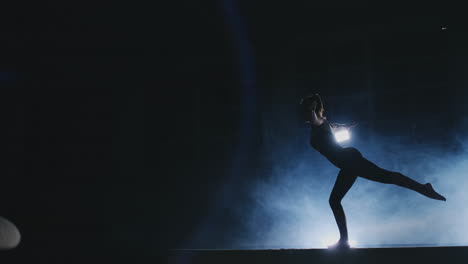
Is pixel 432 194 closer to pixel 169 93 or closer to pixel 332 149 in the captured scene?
pixel 332 149

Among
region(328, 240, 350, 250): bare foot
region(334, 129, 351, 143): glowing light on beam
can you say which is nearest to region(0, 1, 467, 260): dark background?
region(334, 129, 351, 143): glowing light on beam

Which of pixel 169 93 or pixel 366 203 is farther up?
pixel 169 93

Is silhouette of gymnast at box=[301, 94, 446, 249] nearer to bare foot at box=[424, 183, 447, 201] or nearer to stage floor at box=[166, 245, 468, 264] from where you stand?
bare foot at box=[424, 183, 447, 201]

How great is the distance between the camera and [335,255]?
336cm

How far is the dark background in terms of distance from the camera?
6.52m

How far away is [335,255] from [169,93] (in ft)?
17.2

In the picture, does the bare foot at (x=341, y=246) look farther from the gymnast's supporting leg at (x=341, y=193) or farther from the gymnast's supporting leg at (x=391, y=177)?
the gymnast's supporting leg at (x=391, y=177)

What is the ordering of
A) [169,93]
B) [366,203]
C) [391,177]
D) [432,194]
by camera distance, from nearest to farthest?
[432,194] → [391,177] → [366,203] → [169,93]

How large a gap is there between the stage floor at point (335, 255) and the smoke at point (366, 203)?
194 centimetres

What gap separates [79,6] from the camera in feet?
22.3

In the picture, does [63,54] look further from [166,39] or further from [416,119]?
[416,119]

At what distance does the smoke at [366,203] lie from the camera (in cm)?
594

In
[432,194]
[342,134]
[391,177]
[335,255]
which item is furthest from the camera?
[342,134]

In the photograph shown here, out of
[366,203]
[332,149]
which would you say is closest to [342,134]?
[332,149]
